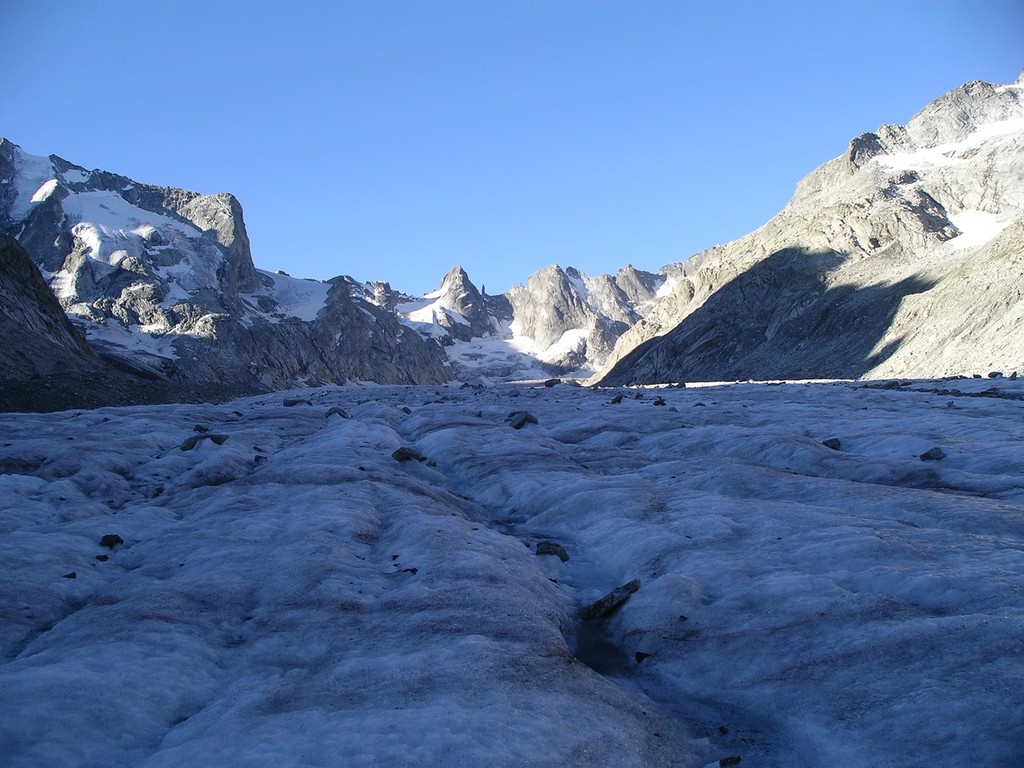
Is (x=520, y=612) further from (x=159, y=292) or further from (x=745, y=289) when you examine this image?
(x=159, y=292)

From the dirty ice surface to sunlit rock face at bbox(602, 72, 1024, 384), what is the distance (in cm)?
4971

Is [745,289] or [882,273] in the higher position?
[745,289]

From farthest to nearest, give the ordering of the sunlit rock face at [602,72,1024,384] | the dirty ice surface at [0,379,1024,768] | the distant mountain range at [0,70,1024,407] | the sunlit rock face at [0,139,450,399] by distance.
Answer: the sunlit rock face at [0,139,450,399] → the sunlit rock face at [602,72,1024,384] → the distant mountain range at [0,70,1024,407] → the dirty ice surface at [0,379,1024,768]

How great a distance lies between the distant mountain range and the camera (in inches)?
2522

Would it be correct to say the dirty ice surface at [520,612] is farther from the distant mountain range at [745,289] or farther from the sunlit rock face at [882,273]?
the sunlit rock face at [882,273]

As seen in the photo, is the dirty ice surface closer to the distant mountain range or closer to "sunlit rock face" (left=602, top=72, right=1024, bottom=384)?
the distant mountain range

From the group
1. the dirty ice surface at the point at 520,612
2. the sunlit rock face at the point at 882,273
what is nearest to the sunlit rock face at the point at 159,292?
the sunlit rock face at the point at 882,273

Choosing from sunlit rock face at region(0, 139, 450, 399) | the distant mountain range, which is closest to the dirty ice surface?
the distant mountain range

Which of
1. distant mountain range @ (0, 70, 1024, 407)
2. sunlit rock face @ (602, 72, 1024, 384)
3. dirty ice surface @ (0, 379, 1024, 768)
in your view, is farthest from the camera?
sunlit rock face @ (602, 72, 1024, 384)

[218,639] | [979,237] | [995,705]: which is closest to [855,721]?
[995,705]

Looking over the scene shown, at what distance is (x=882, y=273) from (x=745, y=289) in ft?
92.8

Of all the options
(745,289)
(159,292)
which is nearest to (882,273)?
(745,289)

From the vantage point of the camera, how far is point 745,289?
128 metres

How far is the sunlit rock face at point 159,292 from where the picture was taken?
456 feet
